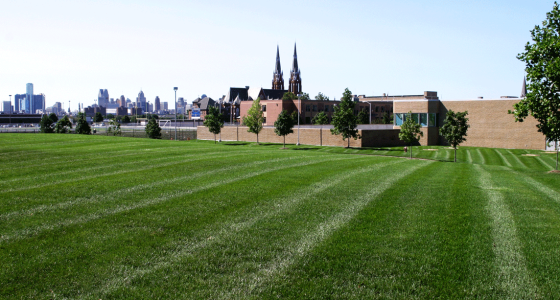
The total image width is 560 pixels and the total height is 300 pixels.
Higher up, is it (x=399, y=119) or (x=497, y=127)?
(x=399, y=119)

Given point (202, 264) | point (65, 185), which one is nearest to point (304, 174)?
point (65, 185)

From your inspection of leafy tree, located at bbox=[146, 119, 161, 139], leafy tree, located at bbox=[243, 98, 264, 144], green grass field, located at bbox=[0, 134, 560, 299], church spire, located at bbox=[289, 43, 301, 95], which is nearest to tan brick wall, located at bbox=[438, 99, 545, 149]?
leafy tree, located at bbox=[243, 98, 264, 144]

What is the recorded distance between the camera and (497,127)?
2179 inches

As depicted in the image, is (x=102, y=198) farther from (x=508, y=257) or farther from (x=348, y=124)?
(x=348, y=124)

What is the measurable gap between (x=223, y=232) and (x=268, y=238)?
101 cm

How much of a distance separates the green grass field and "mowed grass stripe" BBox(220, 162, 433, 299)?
0.03 metres

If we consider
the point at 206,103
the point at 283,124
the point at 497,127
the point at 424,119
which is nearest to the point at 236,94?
the point at 206,103

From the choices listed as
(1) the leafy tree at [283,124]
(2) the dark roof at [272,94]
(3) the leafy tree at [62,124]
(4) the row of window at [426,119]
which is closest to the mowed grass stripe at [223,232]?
(1) the leafy tree at [283,124]

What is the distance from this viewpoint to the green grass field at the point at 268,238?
6.75 meters

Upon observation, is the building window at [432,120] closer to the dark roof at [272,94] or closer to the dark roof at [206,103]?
the dark roof at [272,94]

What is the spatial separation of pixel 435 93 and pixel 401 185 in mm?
54763

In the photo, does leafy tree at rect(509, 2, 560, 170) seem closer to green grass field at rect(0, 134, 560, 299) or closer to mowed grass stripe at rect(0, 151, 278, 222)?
green grass field at rect(0, 134, 560, 299)

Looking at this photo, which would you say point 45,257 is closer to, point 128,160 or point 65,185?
point 65,185

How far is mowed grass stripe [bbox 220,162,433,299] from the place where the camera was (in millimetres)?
6656
